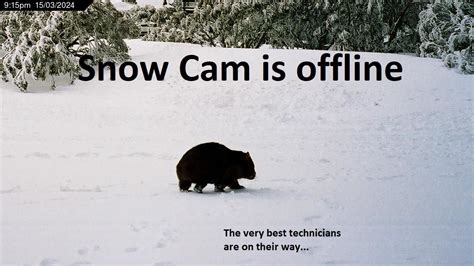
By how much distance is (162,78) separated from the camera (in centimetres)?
333

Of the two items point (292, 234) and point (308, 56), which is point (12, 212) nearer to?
point (292, 234)

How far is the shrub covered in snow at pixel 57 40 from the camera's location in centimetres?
395

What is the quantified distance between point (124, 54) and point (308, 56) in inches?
51.0

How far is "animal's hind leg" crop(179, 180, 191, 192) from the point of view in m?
3.15

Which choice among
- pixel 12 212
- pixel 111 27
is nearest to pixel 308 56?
pixel 111 27

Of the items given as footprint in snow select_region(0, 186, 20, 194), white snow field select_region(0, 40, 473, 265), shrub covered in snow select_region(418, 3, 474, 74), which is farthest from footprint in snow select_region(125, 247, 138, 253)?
shrub covered in snow select_region(418, 3, 474, 74)

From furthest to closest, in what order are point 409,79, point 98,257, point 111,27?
point 111,27 < point 409,79 < point 98,257

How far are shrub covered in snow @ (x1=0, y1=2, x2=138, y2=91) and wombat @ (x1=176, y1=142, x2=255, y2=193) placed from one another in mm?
1043

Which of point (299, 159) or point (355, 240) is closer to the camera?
point (355, 240)

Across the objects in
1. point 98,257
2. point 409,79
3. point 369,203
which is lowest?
point 98,257

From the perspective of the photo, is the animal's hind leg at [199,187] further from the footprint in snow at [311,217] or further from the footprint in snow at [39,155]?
the footprint in snow at [39,155]

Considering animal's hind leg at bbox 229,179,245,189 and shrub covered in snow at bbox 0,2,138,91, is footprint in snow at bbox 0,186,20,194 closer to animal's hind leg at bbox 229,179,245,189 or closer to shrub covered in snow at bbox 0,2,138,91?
shrub covered in snow at bbox 0,2,138,91

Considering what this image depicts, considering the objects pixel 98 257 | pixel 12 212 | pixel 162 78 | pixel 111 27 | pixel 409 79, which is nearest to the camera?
pixel 98 257

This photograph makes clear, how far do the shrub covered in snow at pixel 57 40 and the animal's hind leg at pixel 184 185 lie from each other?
1.10 metres
